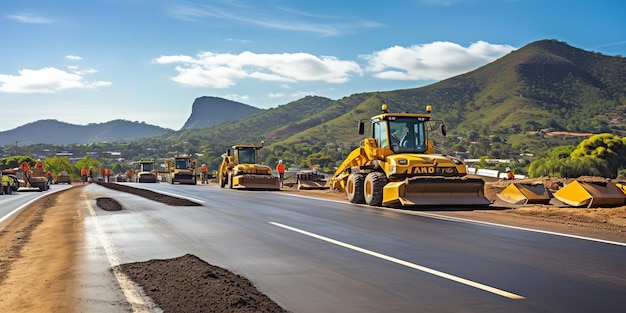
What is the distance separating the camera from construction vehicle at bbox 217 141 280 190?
36094mm

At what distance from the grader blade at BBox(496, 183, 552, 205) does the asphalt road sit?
6934 mm

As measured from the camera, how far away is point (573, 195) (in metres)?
18.7

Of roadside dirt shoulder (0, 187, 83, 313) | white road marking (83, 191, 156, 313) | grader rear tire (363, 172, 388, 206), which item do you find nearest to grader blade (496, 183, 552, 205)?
grader rear tire (363, 172, 388, 206)

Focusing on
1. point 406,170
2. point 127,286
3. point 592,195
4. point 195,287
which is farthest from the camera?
point 406,170

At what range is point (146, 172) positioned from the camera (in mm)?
67688

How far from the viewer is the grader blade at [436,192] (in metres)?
18.6

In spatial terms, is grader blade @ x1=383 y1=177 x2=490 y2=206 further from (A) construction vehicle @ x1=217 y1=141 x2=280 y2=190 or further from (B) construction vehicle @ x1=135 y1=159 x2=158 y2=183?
(B) construction vehicle @ x1=135 y1=159 x2=158 y2=183

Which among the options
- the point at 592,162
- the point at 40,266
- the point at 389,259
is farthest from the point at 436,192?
the point at 592,162

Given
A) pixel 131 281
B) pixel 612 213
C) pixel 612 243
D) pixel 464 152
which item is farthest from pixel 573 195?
pixel 464 152

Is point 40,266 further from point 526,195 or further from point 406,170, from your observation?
point 526,195

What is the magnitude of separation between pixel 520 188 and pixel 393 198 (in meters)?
5.47

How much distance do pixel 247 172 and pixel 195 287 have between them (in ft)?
Result: 99.5

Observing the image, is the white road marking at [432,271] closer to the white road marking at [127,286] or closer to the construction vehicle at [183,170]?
the white road marking at [127,286]

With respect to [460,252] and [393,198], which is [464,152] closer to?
[393,198]
